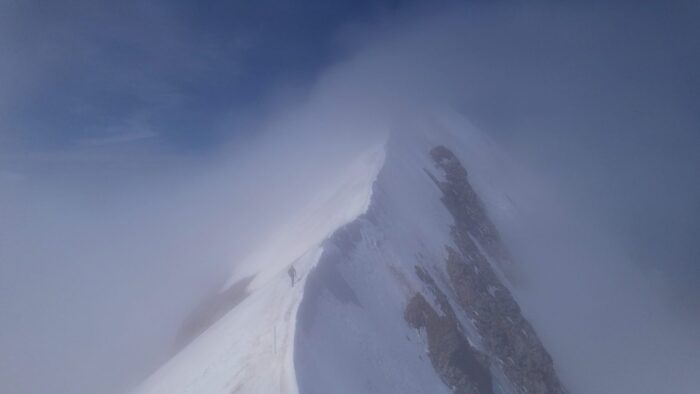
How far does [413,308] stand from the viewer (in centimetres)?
1945

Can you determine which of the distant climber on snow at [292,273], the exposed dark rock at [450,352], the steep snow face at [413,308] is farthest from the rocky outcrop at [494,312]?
the distant climber on snow at [292,273]

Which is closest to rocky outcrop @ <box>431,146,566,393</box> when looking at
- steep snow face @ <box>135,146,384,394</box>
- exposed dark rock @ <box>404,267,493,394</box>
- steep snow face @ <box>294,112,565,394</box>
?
steep snow face @ <box>294,112,565,394</box>

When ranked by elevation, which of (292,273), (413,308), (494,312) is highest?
(292,273)

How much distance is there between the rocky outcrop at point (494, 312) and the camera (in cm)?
2297

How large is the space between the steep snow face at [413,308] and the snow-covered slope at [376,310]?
62mm

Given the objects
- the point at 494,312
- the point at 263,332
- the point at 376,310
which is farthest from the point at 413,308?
the point at 494,312

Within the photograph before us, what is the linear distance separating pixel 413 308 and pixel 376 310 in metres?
2.05

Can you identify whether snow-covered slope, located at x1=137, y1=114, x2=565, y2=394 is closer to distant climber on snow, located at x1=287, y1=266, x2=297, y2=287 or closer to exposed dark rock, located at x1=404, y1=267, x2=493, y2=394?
exposed dark rock, located at x1=404, y1=267, x2=493, y2=394

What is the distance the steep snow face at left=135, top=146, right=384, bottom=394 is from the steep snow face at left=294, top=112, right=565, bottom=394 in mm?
595

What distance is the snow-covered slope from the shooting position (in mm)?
14883

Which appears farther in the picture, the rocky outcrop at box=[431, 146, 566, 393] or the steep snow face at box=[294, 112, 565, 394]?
the rocky outcrop at box=[431, 146, 566, 393]

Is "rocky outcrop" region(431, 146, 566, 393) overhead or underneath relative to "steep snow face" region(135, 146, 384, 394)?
underneath

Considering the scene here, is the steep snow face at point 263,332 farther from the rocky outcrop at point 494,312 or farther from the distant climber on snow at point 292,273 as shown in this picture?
the rocky outcrop at point 494,312

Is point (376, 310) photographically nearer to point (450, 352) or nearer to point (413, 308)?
point (413, 308)
